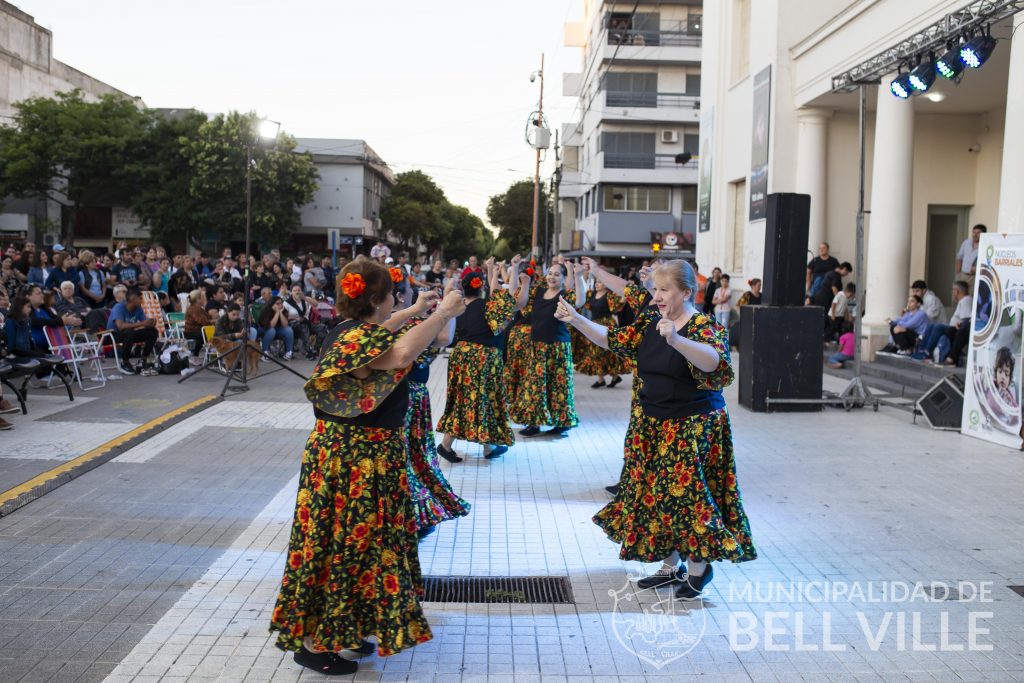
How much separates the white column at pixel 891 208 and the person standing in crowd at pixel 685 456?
40.5 ft

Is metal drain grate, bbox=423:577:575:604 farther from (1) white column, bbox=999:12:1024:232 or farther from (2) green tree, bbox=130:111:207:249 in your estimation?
(2) green tree, bbox=130:111:207:249

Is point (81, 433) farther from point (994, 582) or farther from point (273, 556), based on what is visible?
point (994, 582)

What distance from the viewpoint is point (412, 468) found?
237 inches

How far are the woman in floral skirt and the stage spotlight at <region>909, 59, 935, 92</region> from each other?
35.1ft

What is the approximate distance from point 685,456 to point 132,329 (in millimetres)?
12370

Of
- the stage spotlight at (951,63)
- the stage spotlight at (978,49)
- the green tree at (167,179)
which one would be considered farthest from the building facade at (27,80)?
the stage spotlight at (978,49)

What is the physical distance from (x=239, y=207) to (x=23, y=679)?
4693 cm

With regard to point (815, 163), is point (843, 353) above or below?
below

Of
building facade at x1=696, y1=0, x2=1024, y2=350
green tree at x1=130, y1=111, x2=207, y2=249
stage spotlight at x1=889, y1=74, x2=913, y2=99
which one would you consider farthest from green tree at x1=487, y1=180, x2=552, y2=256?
stage spotlight at x1=889, y1=74, x2=913, y2=99

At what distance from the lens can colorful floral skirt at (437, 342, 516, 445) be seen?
8.66 metres

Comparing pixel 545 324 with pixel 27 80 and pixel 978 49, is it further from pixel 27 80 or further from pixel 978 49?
pixel 27 80

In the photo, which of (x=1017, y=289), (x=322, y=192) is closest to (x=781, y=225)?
(x=1017, y=289)

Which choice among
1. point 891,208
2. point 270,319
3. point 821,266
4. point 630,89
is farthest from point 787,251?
point 630,89

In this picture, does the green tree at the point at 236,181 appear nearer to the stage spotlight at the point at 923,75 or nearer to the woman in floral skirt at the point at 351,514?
the stage spotlight at the point at 923,75
